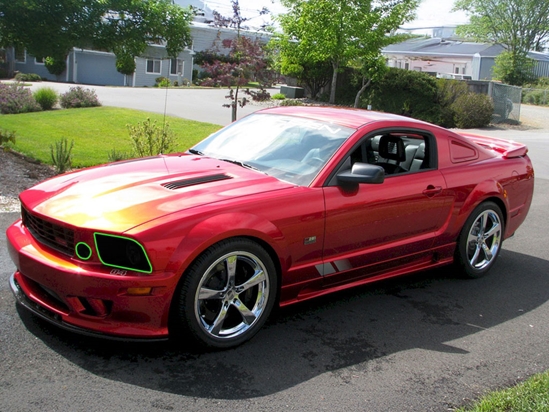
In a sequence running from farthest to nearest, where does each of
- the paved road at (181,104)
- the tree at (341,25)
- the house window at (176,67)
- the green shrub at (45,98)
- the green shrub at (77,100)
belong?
1. the house window at (176,67)
2. the tree at (341,25)
3. the paved road at (181,104)
4. the green shrub at (77,100)
5. the green shrub at (45,98)

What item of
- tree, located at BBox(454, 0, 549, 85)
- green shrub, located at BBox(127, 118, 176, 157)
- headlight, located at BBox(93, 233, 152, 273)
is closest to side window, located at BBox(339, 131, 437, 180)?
headlight, located at BBox(93, 233, 152, 273)

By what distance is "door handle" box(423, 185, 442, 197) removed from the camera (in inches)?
216

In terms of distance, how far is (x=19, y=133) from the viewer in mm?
15234

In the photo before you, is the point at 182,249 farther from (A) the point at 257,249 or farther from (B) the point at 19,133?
(B) the point at 19,133

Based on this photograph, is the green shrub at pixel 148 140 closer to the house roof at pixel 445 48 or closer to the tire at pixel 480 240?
the tire at pixel 480 240

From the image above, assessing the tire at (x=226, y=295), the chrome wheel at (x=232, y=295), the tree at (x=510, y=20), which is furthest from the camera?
the tree at (x=510, y=20)

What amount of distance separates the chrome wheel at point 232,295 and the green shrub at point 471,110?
957 inches

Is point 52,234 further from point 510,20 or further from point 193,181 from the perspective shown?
point 510,20

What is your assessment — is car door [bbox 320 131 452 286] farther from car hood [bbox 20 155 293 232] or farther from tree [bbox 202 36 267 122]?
tree [bbox 202 36 267 122]

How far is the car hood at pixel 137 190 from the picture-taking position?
4031 millimetres

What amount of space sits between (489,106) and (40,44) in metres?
21.1

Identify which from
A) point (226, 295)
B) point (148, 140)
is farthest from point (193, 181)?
point (148, 140)

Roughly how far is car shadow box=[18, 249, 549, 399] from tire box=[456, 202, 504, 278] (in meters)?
0.15

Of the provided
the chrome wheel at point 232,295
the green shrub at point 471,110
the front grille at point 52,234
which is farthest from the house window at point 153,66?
the chrome wheel at point 232,295
